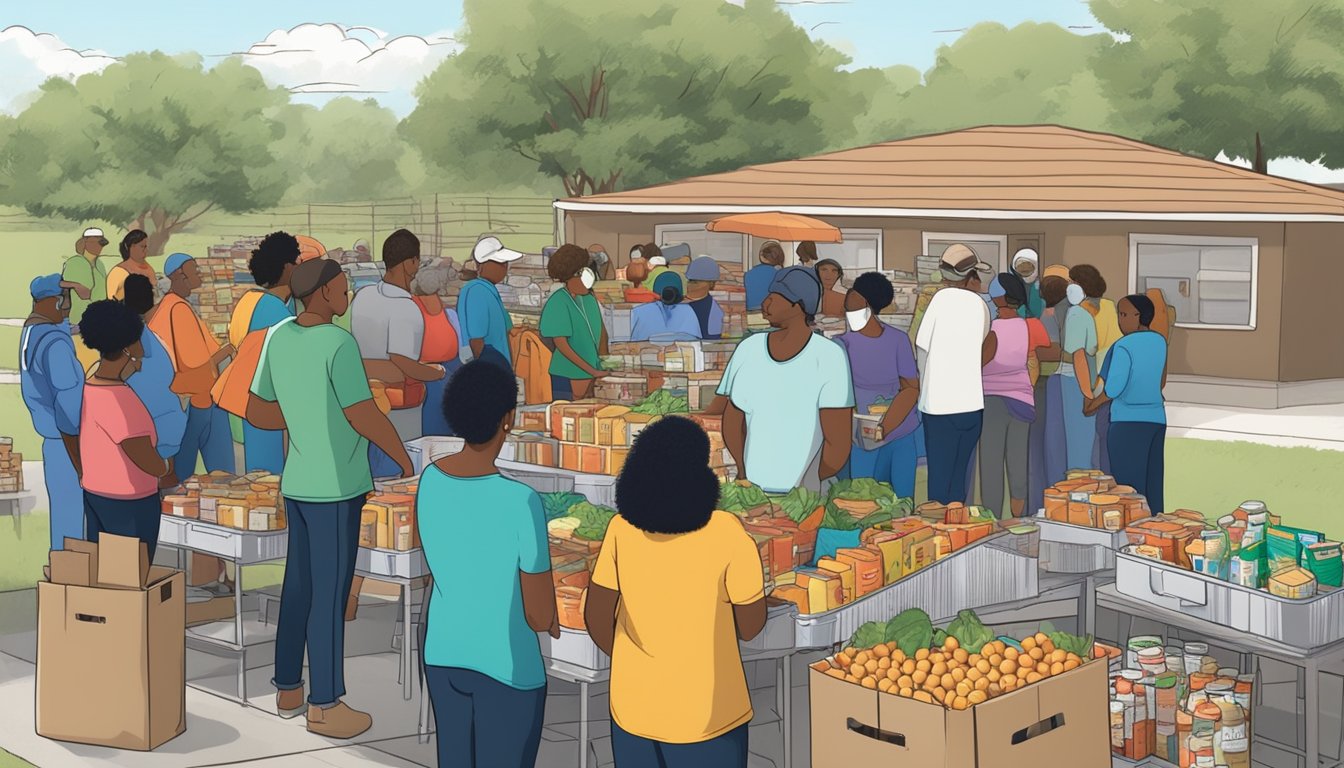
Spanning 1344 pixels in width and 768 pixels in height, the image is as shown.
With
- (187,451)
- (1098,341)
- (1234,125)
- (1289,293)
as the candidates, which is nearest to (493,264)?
(187,451)

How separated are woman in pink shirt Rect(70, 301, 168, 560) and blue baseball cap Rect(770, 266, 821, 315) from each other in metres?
2.86

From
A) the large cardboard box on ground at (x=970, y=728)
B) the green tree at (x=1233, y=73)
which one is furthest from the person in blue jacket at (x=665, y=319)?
the green tree at (x=1233, y=73)

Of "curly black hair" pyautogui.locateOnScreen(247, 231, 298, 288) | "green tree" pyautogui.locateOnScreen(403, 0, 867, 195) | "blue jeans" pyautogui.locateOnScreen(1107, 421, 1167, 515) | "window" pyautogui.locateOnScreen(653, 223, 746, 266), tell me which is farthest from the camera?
"green tree" pyautogui.locateOnScreen(403, 0, 867, 195)

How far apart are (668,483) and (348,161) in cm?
16609

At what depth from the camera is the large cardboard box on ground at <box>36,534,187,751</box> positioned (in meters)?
6.70

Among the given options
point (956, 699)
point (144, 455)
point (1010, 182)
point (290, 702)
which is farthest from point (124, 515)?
point (1010, 182)

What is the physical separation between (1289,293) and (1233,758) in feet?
54.4

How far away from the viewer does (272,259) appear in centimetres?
828

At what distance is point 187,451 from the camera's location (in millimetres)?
9578

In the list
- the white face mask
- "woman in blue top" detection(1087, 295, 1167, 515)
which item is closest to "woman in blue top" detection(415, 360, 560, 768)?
the white face mask

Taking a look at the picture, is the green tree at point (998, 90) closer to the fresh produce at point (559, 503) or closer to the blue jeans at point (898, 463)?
the blue jeans at point (898, 463)

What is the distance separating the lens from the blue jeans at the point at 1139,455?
934 centimetres

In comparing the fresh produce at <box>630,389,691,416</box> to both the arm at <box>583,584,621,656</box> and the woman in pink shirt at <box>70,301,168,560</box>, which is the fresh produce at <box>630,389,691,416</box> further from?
the arm at <box>583,584,621,656</box>

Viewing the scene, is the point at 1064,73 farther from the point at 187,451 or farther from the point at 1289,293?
the point at 187,451
